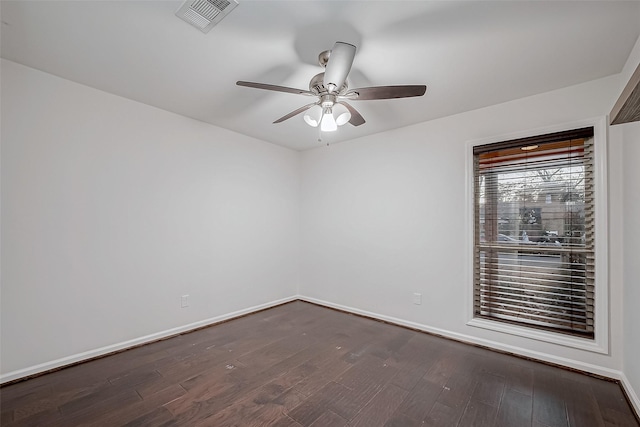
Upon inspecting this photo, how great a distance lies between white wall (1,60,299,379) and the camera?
220 cm

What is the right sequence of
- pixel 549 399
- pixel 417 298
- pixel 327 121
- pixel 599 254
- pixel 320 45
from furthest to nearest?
pixel 417 298
pixel 599 254
pixel 327 121
pixel 549 399
pixel 320 45

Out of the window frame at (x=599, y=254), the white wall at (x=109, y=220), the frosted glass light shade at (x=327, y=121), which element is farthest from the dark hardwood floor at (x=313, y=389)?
Answer: the frosted glass light shade at (x=327, y=121)

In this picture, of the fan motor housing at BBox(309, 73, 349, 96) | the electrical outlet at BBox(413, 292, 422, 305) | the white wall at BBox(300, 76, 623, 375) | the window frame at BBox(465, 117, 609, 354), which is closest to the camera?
the fan motor housing at BBox(309, 73, 349, 96)

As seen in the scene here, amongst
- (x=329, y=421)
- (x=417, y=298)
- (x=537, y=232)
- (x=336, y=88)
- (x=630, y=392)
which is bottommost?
(x=329, y=421)

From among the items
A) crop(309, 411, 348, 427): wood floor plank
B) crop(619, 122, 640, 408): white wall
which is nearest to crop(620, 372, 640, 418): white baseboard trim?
crop(619, 122, 640, 408): white wall

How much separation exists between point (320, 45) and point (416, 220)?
218cm

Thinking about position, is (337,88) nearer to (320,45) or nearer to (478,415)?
(320,45)

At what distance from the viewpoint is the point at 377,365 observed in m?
2.45

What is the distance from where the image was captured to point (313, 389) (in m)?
2.10

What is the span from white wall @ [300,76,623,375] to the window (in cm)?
15

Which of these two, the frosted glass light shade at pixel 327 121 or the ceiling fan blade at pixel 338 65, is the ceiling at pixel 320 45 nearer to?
the ceiling fan blade at pixel 338 65

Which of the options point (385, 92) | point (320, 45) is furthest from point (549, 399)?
point (320, 45)

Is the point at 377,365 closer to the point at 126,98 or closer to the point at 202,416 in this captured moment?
the point at 202,416

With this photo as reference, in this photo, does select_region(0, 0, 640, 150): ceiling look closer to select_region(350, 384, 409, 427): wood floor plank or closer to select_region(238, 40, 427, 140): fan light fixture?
select_region(238, 40, 427, 140): fan light fixture
